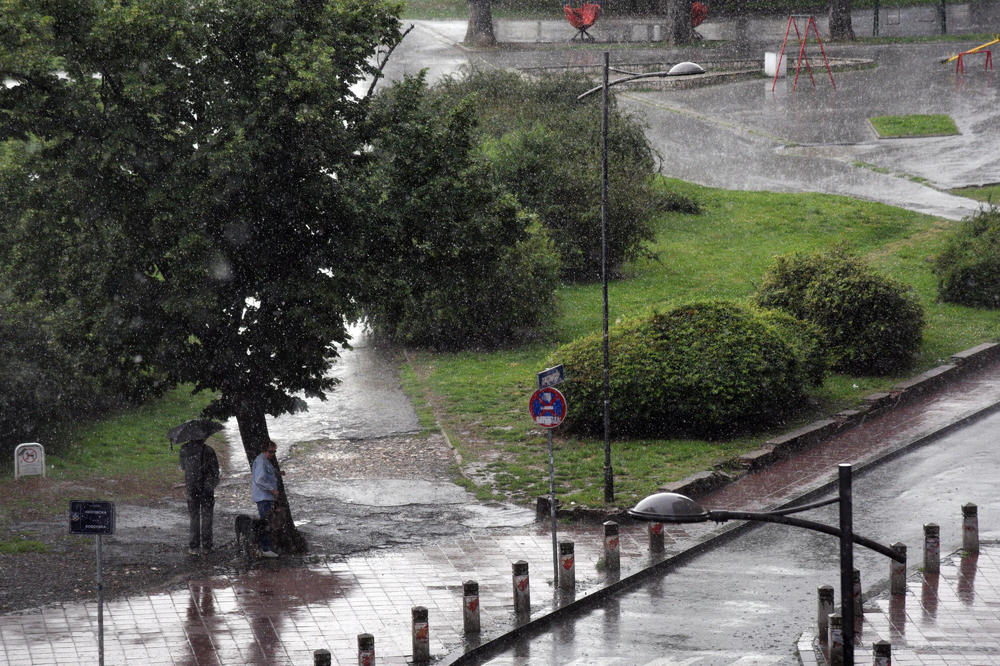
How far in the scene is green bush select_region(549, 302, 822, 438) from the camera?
22.2 m

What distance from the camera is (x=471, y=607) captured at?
14.3 metres

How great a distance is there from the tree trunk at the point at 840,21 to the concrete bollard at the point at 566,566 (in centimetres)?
4516

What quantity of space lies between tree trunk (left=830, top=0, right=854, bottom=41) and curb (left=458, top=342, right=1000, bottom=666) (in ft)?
105

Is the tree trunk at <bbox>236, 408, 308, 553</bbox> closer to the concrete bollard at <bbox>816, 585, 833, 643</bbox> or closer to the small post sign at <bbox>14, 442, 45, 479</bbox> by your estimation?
the small post sign at <bbox>14, 442, 45, 479</bbox>

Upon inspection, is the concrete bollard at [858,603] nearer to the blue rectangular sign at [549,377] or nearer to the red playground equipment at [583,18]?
the blue rectangular sign at [549,377]

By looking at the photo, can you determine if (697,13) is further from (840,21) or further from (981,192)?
(981,192)

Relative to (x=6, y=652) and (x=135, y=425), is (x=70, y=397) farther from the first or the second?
(x=6, y=652)

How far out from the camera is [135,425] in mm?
23547

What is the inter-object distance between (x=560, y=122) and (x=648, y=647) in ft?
77.9

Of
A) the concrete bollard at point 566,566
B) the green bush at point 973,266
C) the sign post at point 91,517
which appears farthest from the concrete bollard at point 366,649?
the green bush at point 973,266

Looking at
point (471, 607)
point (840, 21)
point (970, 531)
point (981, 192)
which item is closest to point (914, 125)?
point (981, 192)

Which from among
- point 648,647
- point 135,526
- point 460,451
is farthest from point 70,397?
point 648,647

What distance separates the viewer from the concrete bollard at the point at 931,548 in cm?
1600

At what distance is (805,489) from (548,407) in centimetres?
512
